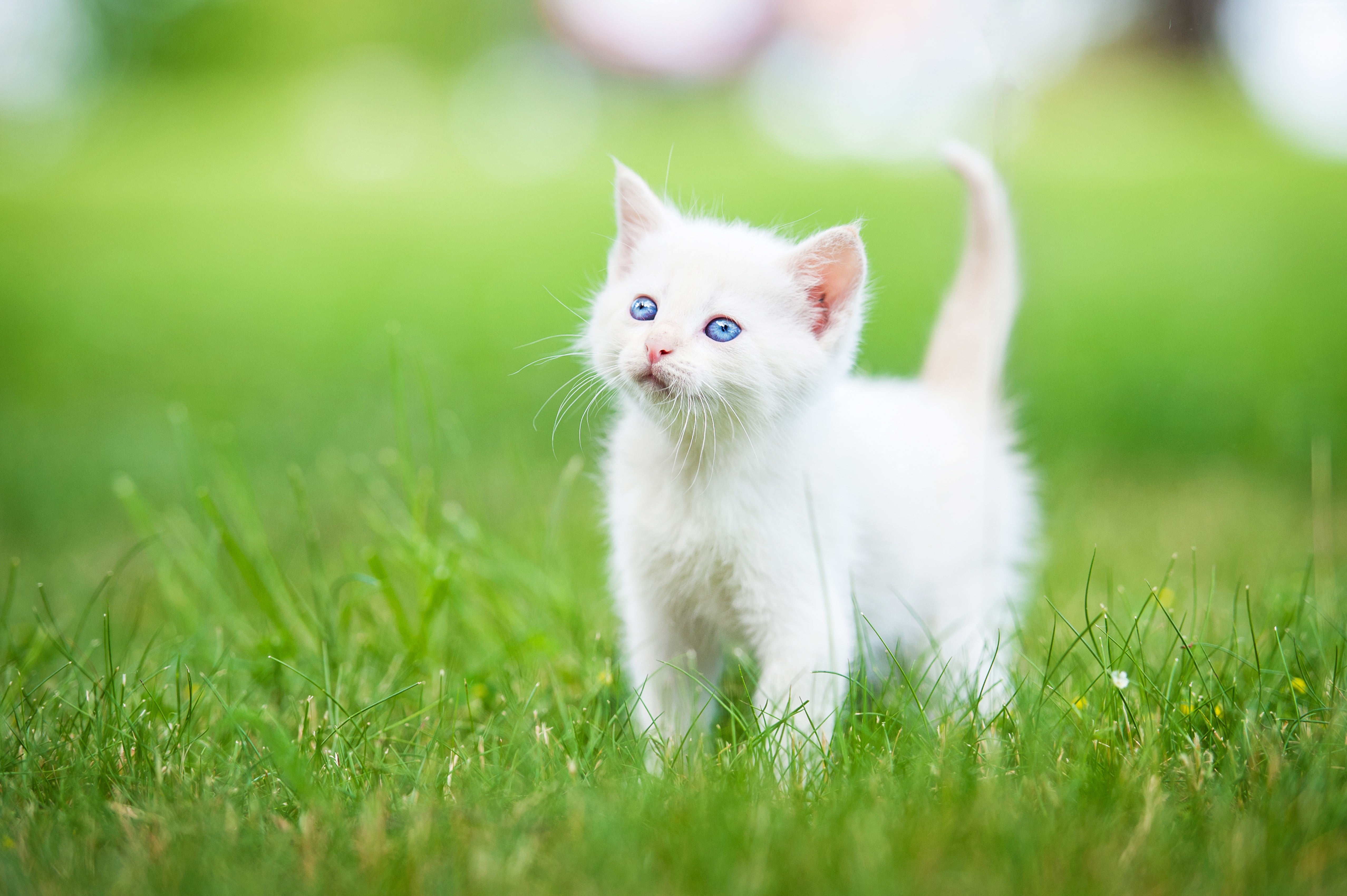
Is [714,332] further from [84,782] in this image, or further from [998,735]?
[84,782]

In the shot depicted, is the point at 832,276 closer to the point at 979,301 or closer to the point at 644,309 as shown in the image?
the point at 644,309

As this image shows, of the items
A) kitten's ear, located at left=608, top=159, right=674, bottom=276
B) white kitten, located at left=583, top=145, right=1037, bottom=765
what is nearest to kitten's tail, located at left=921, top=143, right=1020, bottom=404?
white kitten, located at left=583, top=145, right=1037, bottom=765

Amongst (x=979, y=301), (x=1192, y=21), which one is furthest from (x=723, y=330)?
(x=1192, y=21)

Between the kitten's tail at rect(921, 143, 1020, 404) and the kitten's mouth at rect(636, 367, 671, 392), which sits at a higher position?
the kitten's tail at rect(921, 143, 1020, 404)

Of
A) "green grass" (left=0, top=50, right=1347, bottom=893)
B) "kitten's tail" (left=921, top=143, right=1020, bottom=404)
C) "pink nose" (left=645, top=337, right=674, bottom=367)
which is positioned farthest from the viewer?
"kitten's tail" (left=921, top=143, right=1020, bottom=404)

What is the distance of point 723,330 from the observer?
1701mm

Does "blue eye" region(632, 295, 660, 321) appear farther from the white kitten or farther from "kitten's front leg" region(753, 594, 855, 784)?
"kitten's front leg" region(753, 594, 855, 784)

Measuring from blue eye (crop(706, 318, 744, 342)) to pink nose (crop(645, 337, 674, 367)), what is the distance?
0.10 meters

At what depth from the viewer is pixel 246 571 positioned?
210 cm

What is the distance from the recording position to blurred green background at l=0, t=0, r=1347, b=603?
3.13m

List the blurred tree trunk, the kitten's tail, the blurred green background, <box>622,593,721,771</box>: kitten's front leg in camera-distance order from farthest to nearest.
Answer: the blurred green background < the blurred tree trunk < the kitten's tail < <box>622,593,721,771</box>: kitten's front leg

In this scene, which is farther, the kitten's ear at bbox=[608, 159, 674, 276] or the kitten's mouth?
the kitten's ear at bbox=[608, 159, 674, 276]

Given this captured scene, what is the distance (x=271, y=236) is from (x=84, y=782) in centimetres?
760

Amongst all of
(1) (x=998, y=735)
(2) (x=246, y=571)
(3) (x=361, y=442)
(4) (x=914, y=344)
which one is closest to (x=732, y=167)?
(4) (x=914, y=344)
